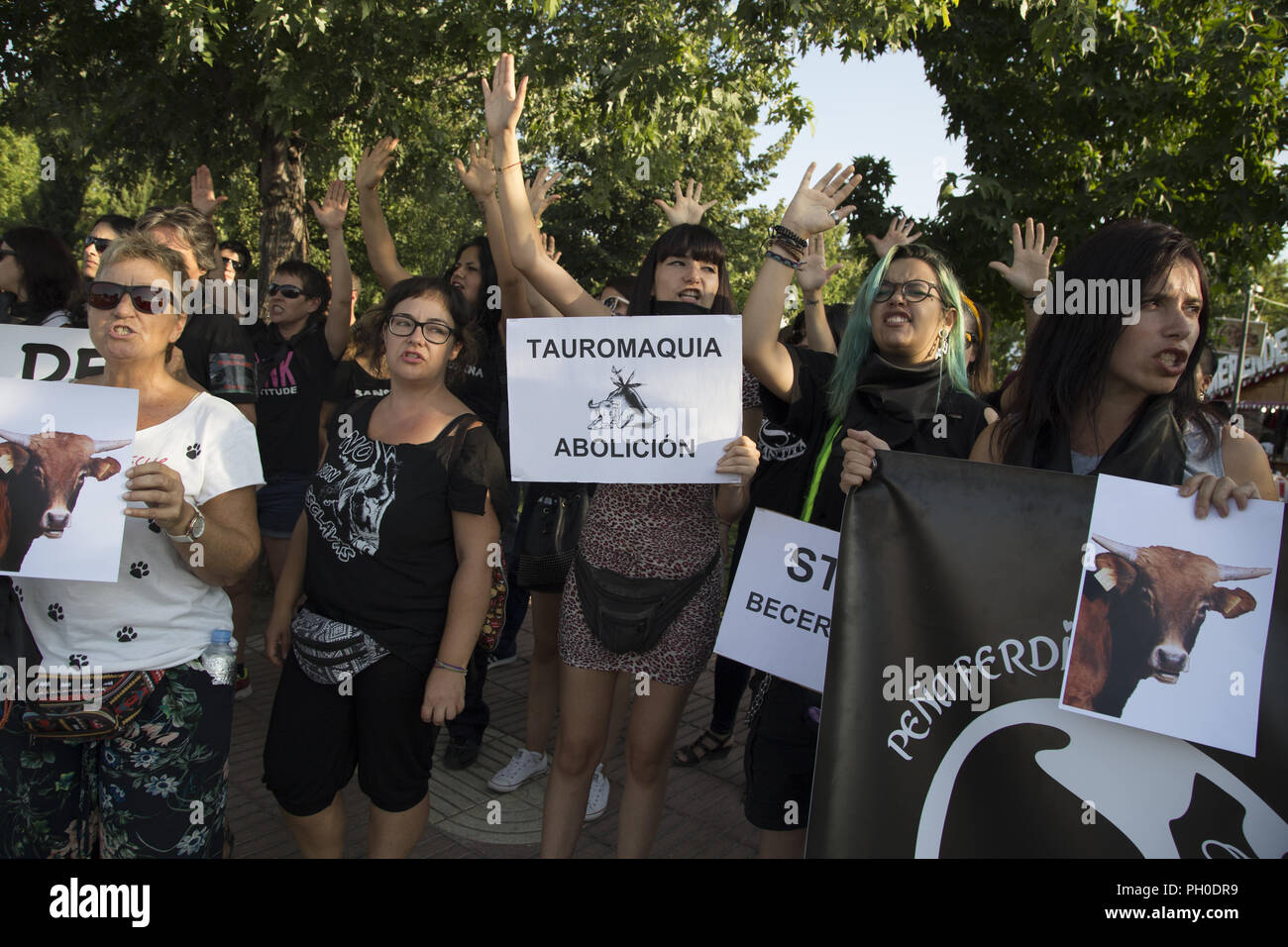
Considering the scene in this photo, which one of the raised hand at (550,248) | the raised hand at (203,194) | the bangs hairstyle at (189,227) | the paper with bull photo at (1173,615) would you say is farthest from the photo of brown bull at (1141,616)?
the raised hand at (203,194)

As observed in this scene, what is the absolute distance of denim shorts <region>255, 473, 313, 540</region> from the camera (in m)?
4.64

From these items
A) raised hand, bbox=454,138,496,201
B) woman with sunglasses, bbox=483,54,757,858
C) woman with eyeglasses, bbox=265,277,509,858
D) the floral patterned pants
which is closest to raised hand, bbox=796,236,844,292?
woman with sunglasses, bbox=483,54,757,858

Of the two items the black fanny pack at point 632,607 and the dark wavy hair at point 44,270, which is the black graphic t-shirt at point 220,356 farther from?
the black fanny pack at point 632,607

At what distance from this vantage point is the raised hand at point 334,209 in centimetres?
439

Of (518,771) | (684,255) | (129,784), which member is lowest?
(518,771)

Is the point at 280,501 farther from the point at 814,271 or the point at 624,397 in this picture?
the point at 814,271

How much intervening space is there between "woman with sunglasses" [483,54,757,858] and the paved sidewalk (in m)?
0.72

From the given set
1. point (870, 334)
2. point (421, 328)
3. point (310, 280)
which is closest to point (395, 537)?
point (421, 328)

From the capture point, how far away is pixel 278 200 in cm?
851

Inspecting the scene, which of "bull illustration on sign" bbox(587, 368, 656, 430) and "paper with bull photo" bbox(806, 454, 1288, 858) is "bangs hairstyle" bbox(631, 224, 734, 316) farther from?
"paper with bull photo" bbox(806, 454, 1288, 858)

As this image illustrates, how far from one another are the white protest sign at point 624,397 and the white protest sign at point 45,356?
1.24 metres

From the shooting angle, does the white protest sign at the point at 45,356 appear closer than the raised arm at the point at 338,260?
Yes

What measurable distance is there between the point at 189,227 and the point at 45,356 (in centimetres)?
102

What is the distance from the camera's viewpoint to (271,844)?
3318 millimetres
